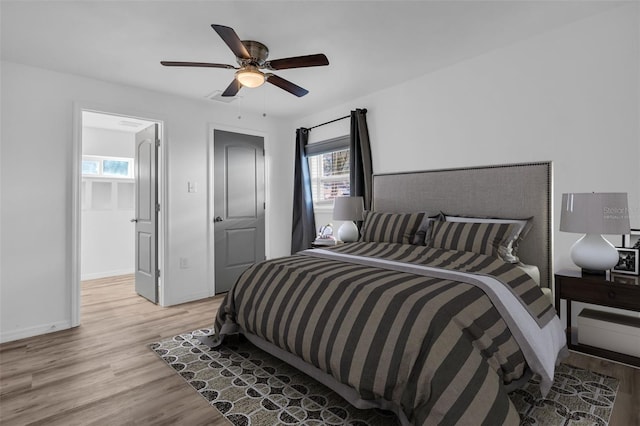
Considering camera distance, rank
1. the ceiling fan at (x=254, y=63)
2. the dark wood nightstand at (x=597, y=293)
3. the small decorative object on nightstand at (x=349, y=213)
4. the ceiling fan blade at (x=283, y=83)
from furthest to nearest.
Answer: the small decorative object on nightstand at (x=349, y=213) < the ceiling fan blade at (x=283, y=83) < the ceiling fan at (x=254, y=63) < the dark wood nightstand at (x=597, y=293)

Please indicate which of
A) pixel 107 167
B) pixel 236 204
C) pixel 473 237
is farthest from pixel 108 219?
pixel 473 237

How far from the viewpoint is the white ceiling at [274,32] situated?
2.29 meters

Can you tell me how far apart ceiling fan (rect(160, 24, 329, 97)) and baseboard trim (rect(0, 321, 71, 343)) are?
8.75 ft

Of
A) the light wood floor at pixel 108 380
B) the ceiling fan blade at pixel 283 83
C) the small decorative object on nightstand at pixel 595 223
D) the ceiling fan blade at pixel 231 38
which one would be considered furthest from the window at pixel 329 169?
the small decorative object on nightstand at pixel 595 223

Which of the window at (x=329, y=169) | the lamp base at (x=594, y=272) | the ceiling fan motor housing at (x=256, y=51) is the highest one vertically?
the ceiling fan motor housing at (x=256, y=51)

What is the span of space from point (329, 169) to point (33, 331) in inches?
144

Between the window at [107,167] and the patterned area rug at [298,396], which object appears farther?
the window at [107,167]

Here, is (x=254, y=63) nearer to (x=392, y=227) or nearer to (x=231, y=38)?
(x=231, y=38)

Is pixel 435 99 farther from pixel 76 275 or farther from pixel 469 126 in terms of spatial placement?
pixel 76 275

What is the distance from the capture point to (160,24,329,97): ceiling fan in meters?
2.25

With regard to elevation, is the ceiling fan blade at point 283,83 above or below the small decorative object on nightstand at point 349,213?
above

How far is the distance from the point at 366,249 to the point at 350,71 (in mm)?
1793

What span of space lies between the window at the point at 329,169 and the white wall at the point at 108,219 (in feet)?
10.9

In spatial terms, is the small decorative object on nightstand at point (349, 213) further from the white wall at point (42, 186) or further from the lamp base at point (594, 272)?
the lamp base at point (594, 272)
